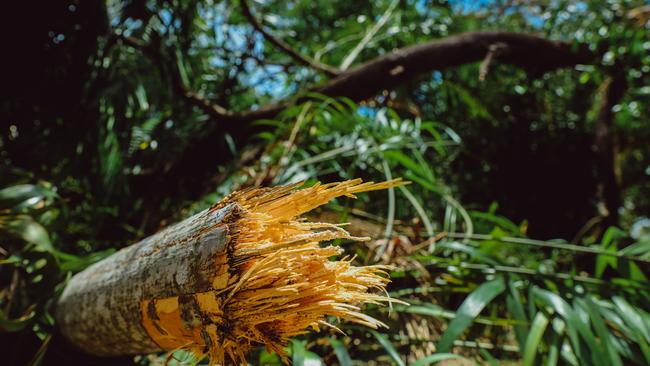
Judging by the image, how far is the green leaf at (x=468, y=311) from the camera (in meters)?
0.77

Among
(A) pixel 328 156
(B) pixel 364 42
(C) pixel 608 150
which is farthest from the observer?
(C) pixel 608 150

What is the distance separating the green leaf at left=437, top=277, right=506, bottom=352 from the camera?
30.4 inches

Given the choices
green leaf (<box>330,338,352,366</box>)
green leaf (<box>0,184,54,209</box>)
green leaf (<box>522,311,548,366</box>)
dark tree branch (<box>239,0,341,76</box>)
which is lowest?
green leaf (<box>522,311,548,366</box>)

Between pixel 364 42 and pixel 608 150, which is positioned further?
pixel 608 150

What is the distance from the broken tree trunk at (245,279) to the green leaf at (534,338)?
524mm

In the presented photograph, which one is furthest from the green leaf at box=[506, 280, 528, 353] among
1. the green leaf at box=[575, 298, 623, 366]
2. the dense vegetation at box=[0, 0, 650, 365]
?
the green leaf at box=[575, 298, 623, 366]

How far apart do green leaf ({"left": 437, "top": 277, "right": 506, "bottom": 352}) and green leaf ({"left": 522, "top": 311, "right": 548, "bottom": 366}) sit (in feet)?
0.31

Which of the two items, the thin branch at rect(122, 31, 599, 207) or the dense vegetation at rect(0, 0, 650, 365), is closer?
the dense vegetation at rect(0, 0, 650, 365)

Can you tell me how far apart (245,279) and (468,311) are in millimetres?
624

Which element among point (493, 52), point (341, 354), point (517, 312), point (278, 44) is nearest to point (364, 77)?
point (278, 44)

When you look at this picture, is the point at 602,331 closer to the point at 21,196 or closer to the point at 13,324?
the point at 13,324

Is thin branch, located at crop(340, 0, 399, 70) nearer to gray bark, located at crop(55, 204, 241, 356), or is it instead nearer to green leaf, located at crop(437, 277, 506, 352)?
green leaf, located at crop(437, 277, 506, 352)

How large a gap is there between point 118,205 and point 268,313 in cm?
125

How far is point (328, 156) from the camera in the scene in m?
1.27
